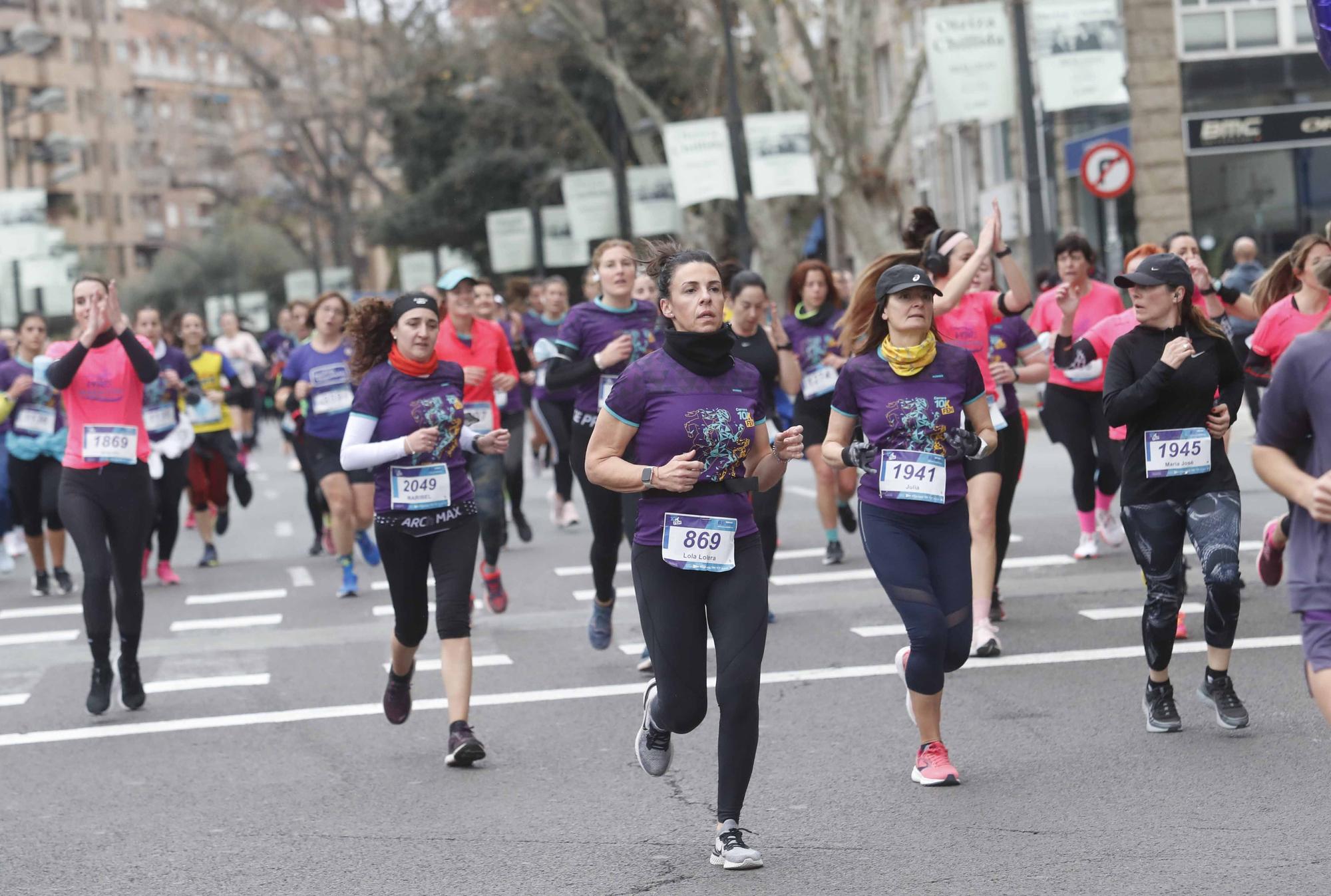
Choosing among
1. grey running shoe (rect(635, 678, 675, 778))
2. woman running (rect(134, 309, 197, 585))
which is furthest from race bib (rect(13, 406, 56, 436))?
grey running shoe (rect(635, 678, 675, 778))

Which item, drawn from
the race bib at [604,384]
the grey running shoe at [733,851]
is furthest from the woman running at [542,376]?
the grey running shoe at [733,851]

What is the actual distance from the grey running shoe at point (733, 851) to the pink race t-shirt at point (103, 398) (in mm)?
4054

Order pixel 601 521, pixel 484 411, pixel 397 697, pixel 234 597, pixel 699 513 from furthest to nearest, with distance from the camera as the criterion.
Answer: pixel 234 597, pixel 484 411, pixel 601 521, pixel 397 697, pixel 699 513

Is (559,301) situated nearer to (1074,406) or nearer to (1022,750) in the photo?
(1074,406)

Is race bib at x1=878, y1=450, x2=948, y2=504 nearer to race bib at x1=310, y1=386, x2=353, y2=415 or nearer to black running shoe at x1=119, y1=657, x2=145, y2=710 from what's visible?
black running shoe at x1=119, y1=657, x2=145, y2=710

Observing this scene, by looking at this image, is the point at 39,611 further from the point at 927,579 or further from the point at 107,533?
the point at 927,579

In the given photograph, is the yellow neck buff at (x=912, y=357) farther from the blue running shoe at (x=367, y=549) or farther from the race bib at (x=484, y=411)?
the blue running shoe at (x=367, y=549)

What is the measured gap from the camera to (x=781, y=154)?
2736 cm

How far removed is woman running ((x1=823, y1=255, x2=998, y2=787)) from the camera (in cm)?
672

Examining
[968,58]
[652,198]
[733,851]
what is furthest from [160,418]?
[652,198]

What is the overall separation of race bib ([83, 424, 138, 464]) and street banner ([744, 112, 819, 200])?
19098mm

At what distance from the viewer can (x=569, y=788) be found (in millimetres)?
7016

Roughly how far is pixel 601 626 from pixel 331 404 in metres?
4.03

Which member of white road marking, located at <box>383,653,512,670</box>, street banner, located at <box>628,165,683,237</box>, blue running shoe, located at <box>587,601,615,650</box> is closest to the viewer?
blue running shoe, located at <box>587,601,615,650</box>
